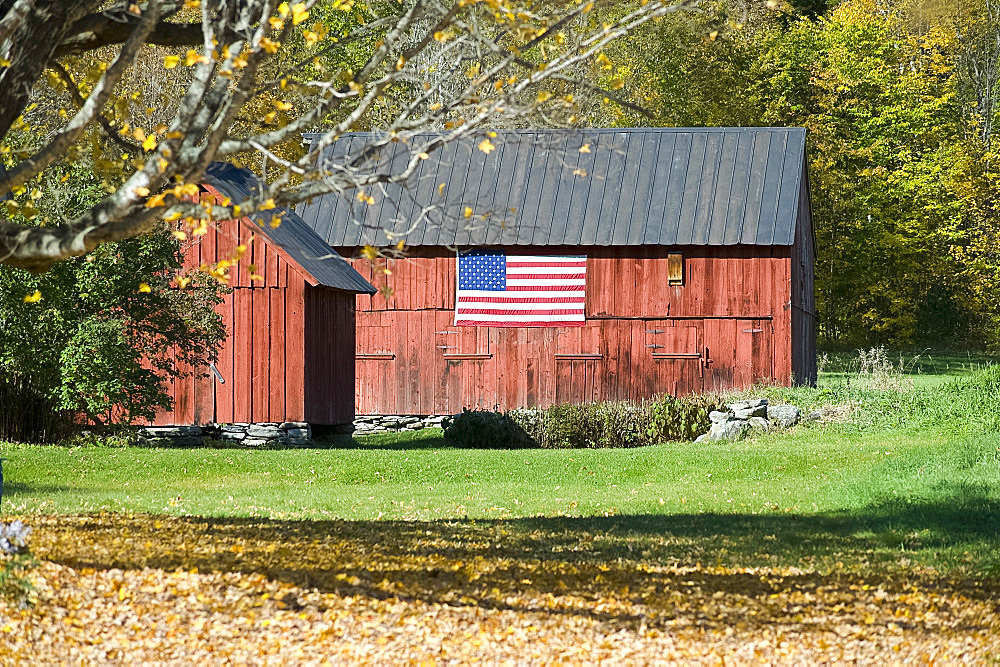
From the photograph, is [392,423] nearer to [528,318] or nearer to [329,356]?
[528,318]

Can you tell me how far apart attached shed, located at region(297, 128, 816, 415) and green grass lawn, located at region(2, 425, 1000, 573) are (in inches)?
243

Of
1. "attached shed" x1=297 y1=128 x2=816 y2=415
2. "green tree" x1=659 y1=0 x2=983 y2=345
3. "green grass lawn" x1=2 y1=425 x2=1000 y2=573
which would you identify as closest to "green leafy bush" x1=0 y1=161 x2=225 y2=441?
"green grass lawn" x1=2 y1=425 x2=1000 y2=573

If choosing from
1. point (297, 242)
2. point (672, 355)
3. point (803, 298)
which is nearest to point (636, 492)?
point (297, 242)

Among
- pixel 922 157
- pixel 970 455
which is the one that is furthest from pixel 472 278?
pixel 922 157

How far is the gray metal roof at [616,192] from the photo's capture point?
27500mm

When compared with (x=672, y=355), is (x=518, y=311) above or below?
above

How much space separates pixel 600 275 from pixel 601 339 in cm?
143

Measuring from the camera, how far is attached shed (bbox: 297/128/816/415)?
89.7 ft

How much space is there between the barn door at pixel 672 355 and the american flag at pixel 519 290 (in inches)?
63.3

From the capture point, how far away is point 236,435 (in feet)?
76.2

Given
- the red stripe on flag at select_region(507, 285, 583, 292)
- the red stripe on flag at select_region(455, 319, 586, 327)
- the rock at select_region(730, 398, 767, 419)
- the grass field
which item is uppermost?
the red stripe on flag at select_region(507, 285, 583, 292)

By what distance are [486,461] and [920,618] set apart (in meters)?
12.2

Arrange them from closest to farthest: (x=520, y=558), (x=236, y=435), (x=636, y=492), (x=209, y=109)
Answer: (x=209, y=109)
(x=520, y=558)
(x=636, y=492)
(x=236, y=435)

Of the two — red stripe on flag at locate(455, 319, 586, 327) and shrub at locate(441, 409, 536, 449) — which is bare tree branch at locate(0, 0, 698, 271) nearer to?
shrub at locate(441, 409, 536, 449)
